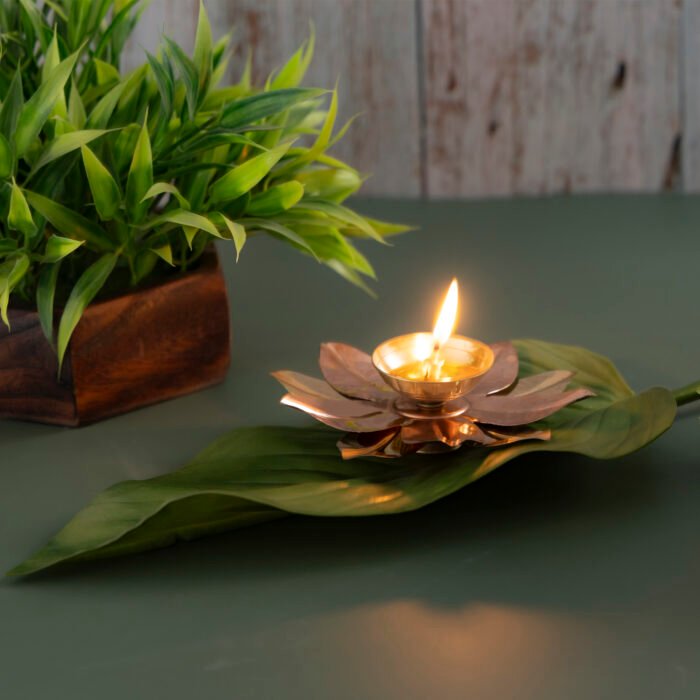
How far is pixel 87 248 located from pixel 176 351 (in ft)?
0.26

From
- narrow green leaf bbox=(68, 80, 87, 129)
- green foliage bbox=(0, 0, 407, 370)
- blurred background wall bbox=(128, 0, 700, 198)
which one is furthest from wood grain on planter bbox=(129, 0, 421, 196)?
narrow green leaf bbox=(68, 80, 87, 129)

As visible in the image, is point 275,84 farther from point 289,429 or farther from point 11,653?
point 11,653

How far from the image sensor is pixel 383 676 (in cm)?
41

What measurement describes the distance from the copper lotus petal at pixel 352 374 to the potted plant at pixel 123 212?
0.07m

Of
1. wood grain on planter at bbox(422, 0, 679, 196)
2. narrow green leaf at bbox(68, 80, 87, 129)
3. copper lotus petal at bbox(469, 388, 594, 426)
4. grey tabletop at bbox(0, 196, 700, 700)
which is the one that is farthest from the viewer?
wood grain on planter at bbox(422, 0, 679, 196)

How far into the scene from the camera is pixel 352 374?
563 mm

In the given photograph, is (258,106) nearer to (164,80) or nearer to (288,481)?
(164,80)

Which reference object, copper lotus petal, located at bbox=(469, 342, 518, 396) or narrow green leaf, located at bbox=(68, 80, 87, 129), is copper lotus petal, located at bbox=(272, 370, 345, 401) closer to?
copper lotus petal, located at bbox=(469, 342, 518, 396)

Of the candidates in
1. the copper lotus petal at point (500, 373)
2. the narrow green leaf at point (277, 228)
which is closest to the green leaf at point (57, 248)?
the narrow green leaf at point (277, 228)

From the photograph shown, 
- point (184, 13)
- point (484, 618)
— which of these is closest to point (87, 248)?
point (484, 618)

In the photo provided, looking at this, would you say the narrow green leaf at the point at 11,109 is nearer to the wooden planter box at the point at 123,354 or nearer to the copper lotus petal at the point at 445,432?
the wooden planter box at the point at 123,354

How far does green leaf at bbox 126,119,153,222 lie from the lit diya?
123 millimetres

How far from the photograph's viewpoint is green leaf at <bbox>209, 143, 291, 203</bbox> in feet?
1.98

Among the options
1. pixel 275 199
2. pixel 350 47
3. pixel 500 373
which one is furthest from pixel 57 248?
pixel 350 47
